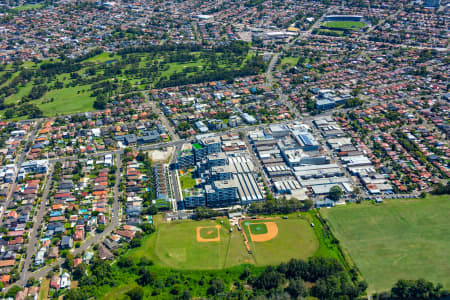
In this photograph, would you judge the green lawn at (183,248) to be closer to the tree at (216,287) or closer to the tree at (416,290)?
the tree at (216,287)

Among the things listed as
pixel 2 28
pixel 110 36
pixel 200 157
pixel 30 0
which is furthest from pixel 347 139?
pixel 30 0

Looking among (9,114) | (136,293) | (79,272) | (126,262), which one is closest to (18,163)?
(9,114)

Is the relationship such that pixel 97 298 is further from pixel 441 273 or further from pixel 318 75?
pixel 318 75

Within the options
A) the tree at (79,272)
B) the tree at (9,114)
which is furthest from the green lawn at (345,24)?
the tree at (79,272)

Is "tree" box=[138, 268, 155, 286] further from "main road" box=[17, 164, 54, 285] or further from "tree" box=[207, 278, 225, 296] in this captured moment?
"main road" box=[17, 164, 54, 285]

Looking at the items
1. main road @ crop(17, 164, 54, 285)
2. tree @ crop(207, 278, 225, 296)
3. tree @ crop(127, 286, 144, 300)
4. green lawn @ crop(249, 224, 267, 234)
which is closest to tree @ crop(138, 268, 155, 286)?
tree @ crop(127, 286, 144, 300)

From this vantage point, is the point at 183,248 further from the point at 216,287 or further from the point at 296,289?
the point at 296,289

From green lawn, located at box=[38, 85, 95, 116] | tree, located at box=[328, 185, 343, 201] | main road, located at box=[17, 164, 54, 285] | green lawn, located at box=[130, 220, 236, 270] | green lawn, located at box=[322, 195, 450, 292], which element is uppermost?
tree, located at box=[328, 185, 343, 201]
